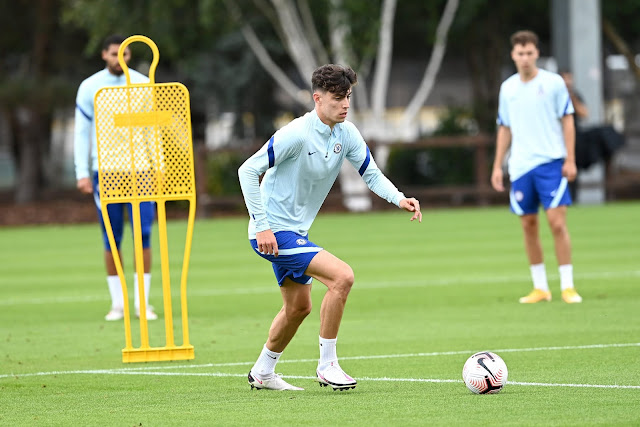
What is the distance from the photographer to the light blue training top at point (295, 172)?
7.05 meters

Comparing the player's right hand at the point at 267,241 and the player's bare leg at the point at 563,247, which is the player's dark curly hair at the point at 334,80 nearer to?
the player's right hand at the point at 267,241

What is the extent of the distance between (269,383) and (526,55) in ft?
16.6

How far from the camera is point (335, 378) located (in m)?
7.15

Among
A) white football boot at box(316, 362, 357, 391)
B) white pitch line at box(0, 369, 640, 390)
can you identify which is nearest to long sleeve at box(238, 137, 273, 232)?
white football boot at box(316, 362, 357, 391)

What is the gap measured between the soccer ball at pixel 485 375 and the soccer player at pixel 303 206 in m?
0.71

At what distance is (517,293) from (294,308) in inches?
216

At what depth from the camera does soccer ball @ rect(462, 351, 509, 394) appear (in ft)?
22.5

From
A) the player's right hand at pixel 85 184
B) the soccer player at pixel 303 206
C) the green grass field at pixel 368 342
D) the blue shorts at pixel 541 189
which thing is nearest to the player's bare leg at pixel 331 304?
the soccer player at pixel 303 206

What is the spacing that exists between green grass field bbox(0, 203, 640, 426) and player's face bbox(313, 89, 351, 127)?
1615 millimetres

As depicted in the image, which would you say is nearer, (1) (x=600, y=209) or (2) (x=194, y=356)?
(2) (x=194, y=356)

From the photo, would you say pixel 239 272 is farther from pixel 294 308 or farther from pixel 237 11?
pixel 237 11

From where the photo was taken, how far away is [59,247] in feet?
68.4

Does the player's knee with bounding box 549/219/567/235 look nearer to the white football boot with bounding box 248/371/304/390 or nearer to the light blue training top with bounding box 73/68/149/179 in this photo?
the light blue training top with bounding box 73/68/149/179

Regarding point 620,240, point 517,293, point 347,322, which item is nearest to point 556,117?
point 517,293
